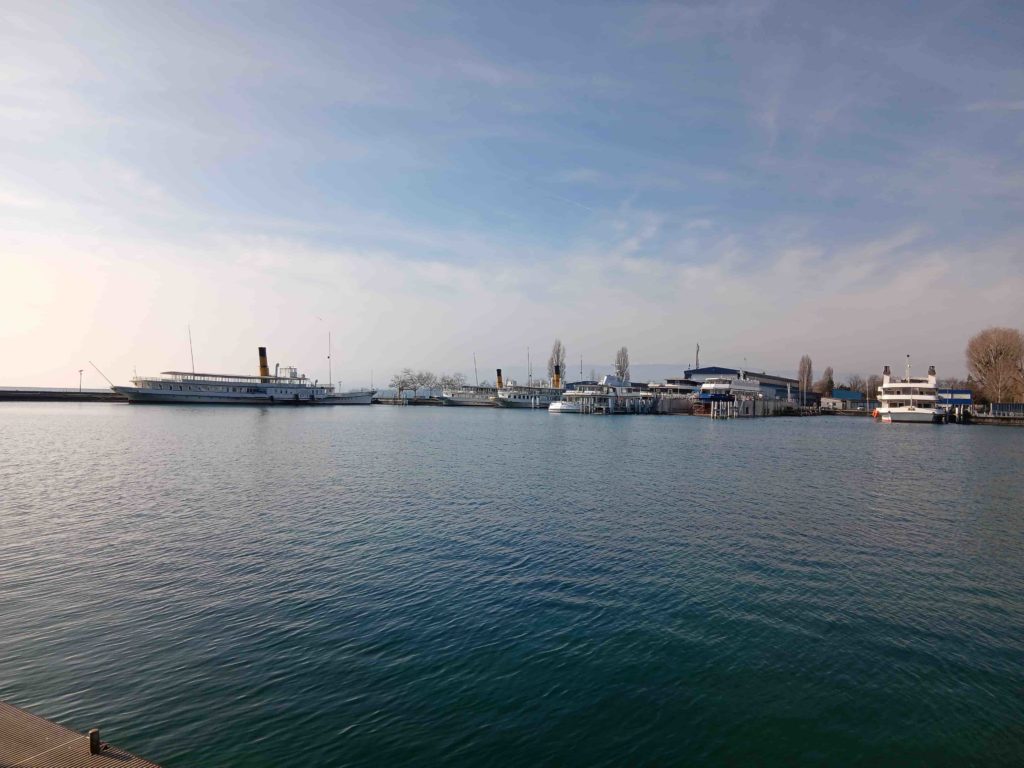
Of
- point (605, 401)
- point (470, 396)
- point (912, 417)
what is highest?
point (470, 396)

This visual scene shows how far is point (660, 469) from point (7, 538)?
114 feet

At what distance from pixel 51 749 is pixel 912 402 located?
121895 millimetres

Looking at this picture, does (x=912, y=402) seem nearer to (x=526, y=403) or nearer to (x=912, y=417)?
(x=912, y=417)

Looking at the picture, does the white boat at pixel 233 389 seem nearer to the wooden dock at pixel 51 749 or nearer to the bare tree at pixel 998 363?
the wooden dock at pixel 51 749

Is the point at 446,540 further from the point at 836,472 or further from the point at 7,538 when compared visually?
the point at 836,472

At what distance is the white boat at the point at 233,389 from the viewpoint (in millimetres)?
116188

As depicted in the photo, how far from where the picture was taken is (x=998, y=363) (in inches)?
4513

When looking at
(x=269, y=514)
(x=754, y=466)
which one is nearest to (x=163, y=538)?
(x=269, y=514)

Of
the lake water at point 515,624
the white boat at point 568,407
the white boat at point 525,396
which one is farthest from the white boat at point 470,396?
the lake water at point 515,624

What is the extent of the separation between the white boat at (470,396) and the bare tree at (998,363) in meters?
112

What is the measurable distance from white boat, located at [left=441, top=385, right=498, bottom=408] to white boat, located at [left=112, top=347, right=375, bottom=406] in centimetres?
3114

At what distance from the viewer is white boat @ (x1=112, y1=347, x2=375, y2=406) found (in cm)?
11619

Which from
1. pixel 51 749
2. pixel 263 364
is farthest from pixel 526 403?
pixel 51 749

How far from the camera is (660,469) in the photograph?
3988cm
